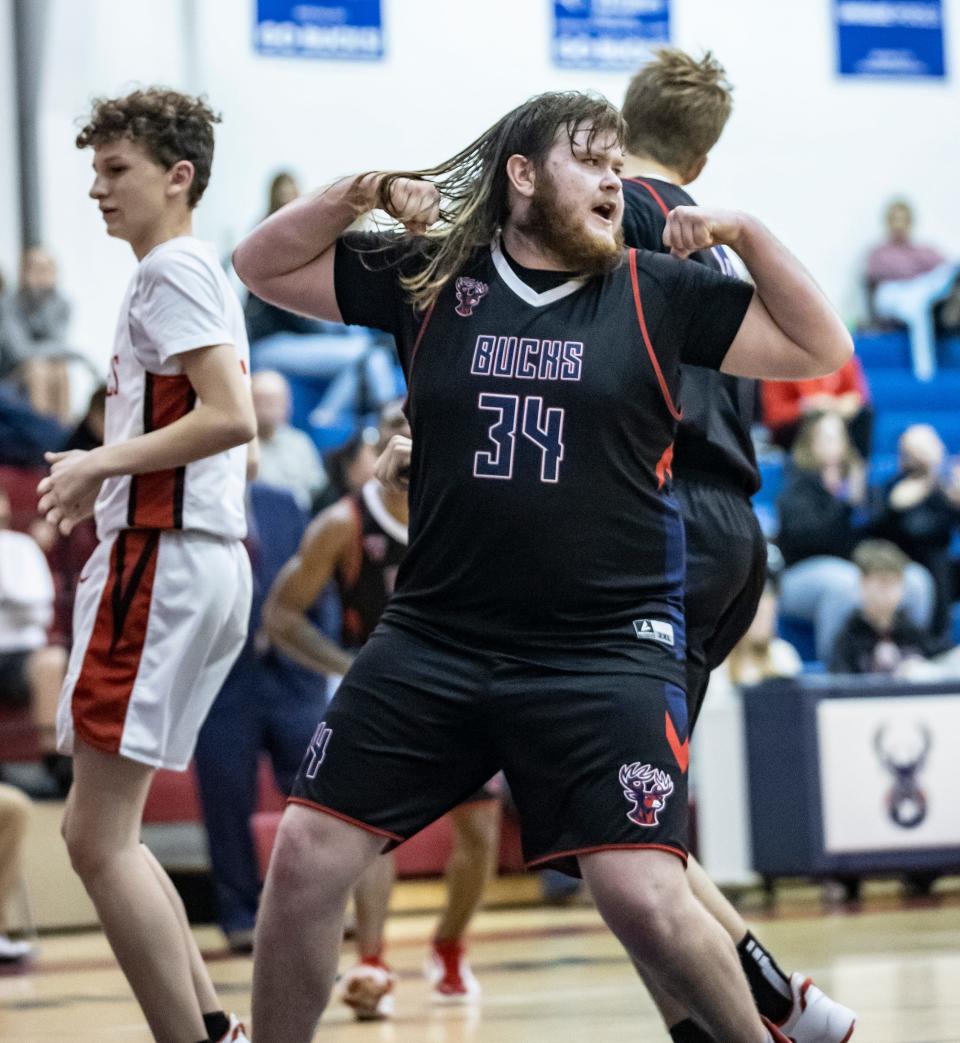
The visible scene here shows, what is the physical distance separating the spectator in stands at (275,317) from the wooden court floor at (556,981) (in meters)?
5.20

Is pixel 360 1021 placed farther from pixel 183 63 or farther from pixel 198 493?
pixel 183 63

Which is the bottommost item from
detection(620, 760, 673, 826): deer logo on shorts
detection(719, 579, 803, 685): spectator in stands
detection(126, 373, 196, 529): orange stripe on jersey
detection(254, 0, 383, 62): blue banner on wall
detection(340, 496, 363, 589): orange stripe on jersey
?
detection(719, 579, 803, 685): spectator in stands

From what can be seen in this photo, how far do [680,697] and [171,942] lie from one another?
1.20 meters

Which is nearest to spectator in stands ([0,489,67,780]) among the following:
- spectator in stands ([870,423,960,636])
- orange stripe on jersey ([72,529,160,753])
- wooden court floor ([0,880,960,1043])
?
wooden court floor ([0,880,960,1043])

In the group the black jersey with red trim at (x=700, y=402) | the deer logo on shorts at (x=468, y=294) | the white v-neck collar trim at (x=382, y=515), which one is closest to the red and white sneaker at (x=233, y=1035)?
the black jersey with red trim at (x=700, y=402)

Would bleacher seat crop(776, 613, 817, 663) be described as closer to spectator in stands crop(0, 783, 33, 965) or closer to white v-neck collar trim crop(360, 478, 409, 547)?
spectator in stands crop(0, 783, 33, 965)

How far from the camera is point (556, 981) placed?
6449mm

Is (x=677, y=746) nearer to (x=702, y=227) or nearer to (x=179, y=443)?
(x=702, y=227)

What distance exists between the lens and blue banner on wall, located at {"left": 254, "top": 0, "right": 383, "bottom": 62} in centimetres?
1633

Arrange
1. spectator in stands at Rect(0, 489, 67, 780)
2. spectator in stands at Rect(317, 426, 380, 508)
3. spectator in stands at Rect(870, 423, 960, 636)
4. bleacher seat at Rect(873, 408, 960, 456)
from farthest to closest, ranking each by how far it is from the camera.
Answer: bleacher seat at Rect(873, 408, 960, 456)
spectator in stands at Rect(870, 423, 960, 636)
spectator in stands at Rect(0, 489, 67, 780)
spectator in stands at Rect(317, 426, 380, 508)

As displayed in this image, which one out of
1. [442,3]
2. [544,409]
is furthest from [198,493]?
[442,3]

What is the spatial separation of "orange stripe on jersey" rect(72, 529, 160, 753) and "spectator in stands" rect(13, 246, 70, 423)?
8381mm

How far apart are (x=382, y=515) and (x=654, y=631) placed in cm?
314

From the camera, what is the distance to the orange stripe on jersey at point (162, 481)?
159 inches
